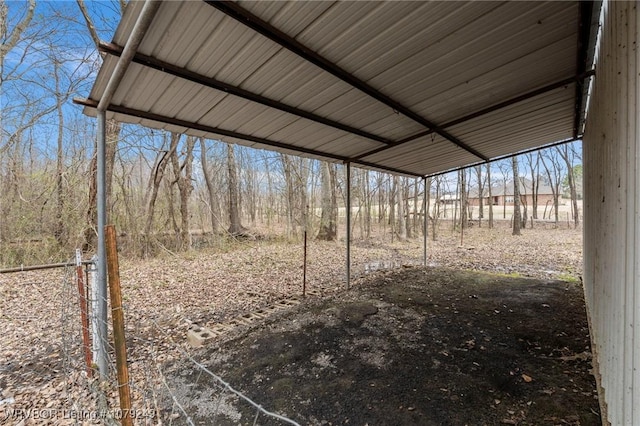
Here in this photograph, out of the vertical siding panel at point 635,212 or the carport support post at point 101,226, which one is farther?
the carport support post at point 101,226

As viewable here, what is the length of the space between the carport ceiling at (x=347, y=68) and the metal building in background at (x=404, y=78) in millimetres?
13

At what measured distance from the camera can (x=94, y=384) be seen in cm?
248

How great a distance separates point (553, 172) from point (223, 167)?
25.4 meters

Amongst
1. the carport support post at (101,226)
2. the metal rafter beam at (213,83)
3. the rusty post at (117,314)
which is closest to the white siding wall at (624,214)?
the rusty post at (117,314)

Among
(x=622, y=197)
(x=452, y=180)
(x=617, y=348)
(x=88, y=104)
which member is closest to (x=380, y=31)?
(x=622, y=197)

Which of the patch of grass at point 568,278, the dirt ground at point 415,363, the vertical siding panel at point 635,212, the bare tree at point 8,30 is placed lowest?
the patch of grass at point 568,278

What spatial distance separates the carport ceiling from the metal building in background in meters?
0.01

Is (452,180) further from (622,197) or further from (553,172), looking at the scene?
(622,197)

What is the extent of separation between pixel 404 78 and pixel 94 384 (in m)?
4.02

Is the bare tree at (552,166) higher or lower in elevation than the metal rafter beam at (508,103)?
higher

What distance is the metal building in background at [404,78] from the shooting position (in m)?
1.48

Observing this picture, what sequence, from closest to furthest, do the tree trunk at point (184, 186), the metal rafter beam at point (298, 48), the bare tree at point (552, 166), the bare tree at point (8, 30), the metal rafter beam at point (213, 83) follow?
the metal rafter beam at point (298, 48), the metal rafter beam at point (213, 83), the bare tree at point (8, 30), the tree trunk at point (184, 186), the bare tree at point (552, 166)

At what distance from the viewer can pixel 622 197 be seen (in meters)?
1.43

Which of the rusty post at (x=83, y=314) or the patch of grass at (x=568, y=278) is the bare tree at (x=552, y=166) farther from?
the rusty post at (x=83, y=314)
